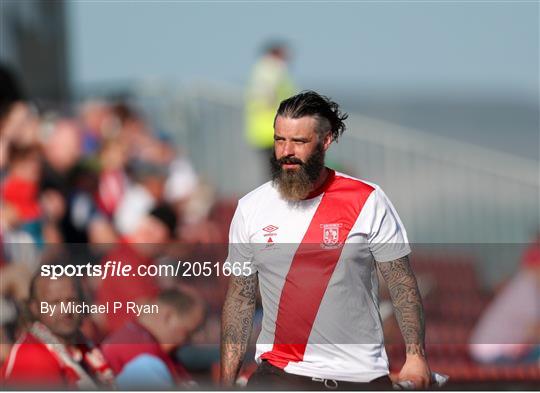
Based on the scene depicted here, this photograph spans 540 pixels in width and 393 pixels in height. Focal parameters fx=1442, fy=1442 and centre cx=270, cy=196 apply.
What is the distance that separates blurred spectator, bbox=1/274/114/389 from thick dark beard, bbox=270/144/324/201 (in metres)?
1.07

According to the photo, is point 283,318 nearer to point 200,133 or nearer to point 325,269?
point 325,269

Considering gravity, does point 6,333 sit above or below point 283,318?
below

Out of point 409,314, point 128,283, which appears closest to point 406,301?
point 409,314

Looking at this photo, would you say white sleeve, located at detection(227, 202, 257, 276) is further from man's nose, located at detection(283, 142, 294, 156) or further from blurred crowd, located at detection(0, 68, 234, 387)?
blurred crowd, located at detection(0, 68, 234, 387)

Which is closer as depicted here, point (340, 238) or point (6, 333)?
point (340, 238)

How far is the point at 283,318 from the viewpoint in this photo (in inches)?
204

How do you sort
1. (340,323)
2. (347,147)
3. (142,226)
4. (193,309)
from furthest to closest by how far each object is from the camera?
1. (347,147)
2. (142,226)
3. (193,309)
4. (340,323)

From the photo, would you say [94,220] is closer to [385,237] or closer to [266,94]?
[266,94]

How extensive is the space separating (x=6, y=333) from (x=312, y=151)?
1.92 m

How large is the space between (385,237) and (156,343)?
1199mm

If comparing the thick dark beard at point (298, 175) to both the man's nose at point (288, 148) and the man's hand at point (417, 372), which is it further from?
the man's hand at point (417, 372)

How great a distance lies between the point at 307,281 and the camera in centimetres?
517

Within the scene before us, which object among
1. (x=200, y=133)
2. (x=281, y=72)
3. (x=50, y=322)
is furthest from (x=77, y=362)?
(x=200, y=133)

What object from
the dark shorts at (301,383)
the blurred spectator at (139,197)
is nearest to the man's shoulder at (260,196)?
the dark shorts at (301,383)
